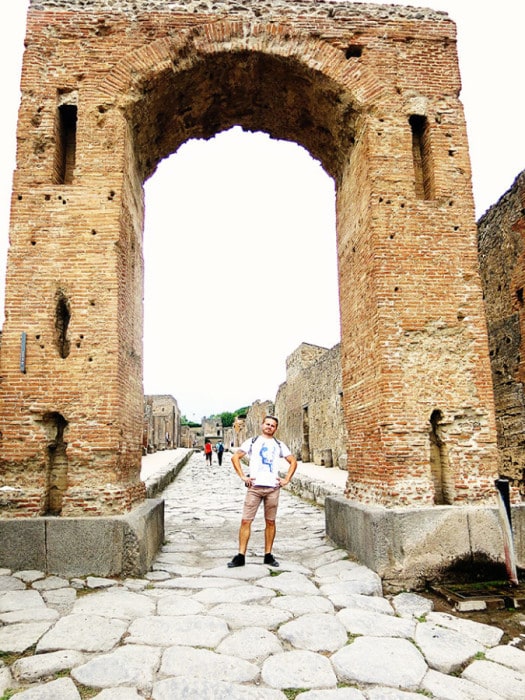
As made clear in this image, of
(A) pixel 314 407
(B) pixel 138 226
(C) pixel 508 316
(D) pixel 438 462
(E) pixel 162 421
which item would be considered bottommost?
(D) pixel 438 462

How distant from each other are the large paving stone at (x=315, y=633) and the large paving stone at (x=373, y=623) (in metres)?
0.10

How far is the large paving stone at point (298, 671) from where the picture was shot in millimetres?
3098

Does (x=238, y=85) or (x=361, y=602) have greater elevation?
(x=238, y=85)

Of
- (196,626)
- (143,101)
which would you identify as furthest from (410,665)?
(143,101)

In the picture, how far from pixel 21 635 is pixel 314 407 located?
1750cm

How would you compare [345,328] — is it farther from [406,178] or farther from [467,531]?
[467,531]

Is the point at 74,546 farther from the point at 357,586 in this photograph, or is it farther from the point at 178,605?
the point at 357,586

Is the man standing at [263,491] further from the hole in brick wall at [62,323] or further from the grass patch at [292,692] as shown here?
the grass patch at [292,692]

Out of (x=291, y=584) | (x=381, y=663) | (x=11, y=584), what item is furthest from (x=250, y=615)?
(x=11, y=584)

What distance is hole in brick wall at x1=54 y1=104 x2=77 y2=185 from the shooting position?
658 cm

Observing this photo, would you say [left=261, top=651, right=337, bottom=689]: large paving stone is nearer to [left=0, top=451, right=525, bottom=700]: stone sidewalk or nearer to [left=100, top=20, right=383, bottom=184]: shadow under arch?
[left=0, top=451, right=525, bottom=700]: stone sidewalk

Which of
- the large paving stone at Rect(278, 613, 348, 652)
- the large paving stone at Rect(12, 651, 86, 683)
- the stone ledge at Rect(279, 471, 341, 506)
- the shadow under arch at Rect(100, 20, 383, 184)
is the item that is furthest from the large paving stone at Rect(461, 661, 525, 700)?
the shadow under arch at Rect(100, 20, 383, 184)

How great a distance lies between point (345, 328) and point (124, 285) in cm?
305

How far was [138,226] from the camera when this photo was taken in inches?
296
